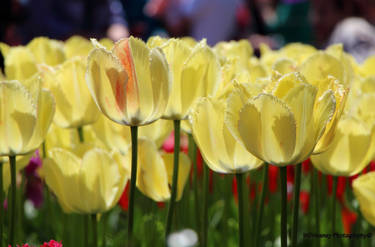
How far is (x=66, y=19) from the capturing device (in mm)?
2643

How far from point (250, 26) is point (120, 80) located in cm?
310

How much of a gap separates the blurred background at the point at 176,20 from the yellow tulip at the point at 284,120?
67.1 inches

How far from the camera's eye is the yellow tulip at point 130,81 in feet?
2.03

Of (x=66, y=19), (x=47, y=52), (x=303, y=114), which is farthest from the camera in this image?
(x=66, y=19)

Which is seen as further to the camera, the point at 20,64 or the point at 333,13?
the point at 333,13

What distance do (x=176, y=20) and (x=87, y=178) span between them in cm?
232

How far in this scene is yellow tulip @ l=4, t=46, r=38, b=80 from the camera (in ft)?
3.25

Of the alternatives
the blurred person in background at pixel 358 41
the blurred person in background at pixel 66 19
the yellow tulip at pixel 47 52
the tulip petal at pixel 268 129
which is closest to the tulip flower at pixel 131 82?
the tulip petal at pixel 268 129

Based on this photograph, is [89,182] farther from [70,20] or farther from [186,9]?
[186,9]

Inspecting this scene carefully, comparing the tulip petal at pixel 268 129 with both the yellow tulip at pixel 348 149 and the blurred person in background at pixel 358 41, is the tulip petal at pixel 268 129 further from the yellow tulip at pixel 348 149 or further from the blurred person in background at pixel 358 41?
the blurred person in background at pixel 358 41

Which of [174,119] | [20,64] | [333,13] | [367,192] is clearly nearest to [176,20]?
[333,13]

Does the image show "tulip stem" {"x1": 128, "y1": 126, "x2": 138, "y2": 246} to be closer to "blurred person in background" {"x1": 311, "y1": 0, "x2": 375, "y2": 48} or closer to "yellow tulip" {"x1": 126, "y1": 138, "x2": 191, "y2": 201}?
"yellow tulip" {"x1": 126, "y1": 138, "x2": 191, "y2": 201}

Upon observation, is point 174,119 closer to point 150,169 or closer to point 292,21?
point 150,169

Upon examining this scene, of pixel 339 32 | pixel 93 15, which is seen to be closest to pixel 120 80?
pixel 339 32
